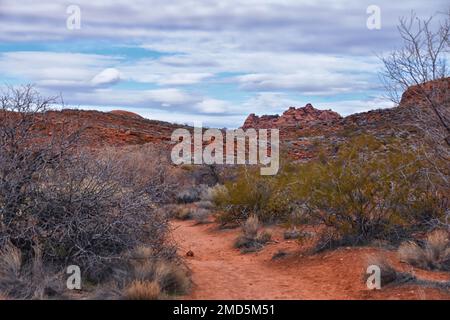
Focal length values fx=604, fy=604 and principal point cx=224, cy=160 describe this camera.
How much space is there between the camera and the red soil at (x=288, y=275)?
28.8 ft

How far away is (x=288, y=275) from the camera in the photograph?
10609 mm

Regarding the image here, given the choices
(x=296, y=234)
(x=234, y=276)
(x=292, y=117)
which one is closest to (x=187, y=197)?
(x=296, y=234)

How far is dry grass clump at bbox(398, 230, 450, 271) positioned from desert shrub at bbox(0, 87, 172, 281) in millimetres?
4470

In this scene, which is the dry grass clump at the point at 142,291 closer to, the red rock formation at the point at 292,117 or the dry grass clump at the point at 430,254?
the dry grass clump at the point at 430,254

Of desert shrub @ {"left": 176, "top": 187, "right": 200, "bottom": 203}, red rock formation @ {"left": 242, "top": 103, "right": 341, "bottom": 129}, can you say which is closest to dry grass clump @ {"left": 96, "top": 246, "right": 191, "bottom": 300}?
desert shrub @ {"left": 176, "top": 187, "right": 200, "bottom": 203}

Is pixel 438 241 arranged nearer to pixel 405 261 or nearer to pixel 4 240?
pixel 405 261

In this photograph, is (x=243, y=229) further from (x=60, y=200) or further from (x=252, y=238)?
(x=60, y=200)

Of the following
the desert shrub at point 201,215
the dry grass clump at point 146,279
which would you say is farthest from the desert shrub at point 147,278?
the desert shrub at point 201,215

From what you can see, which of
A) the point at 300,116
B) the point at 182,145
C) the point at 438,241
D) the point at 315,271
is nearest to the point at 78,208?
the point at 315,271

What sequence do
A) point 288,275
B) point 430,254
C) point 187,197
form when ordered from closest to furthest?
1. point 430,254
2. point 288,275
3. point 187,197

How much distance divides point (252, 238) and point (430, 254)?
448 centimetres

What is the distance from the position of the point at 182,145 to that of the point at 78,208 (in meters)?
27.3

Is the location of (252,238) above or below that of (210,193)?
below

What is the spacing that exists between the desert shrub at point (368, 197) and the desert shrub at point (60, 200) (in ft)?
12.6
